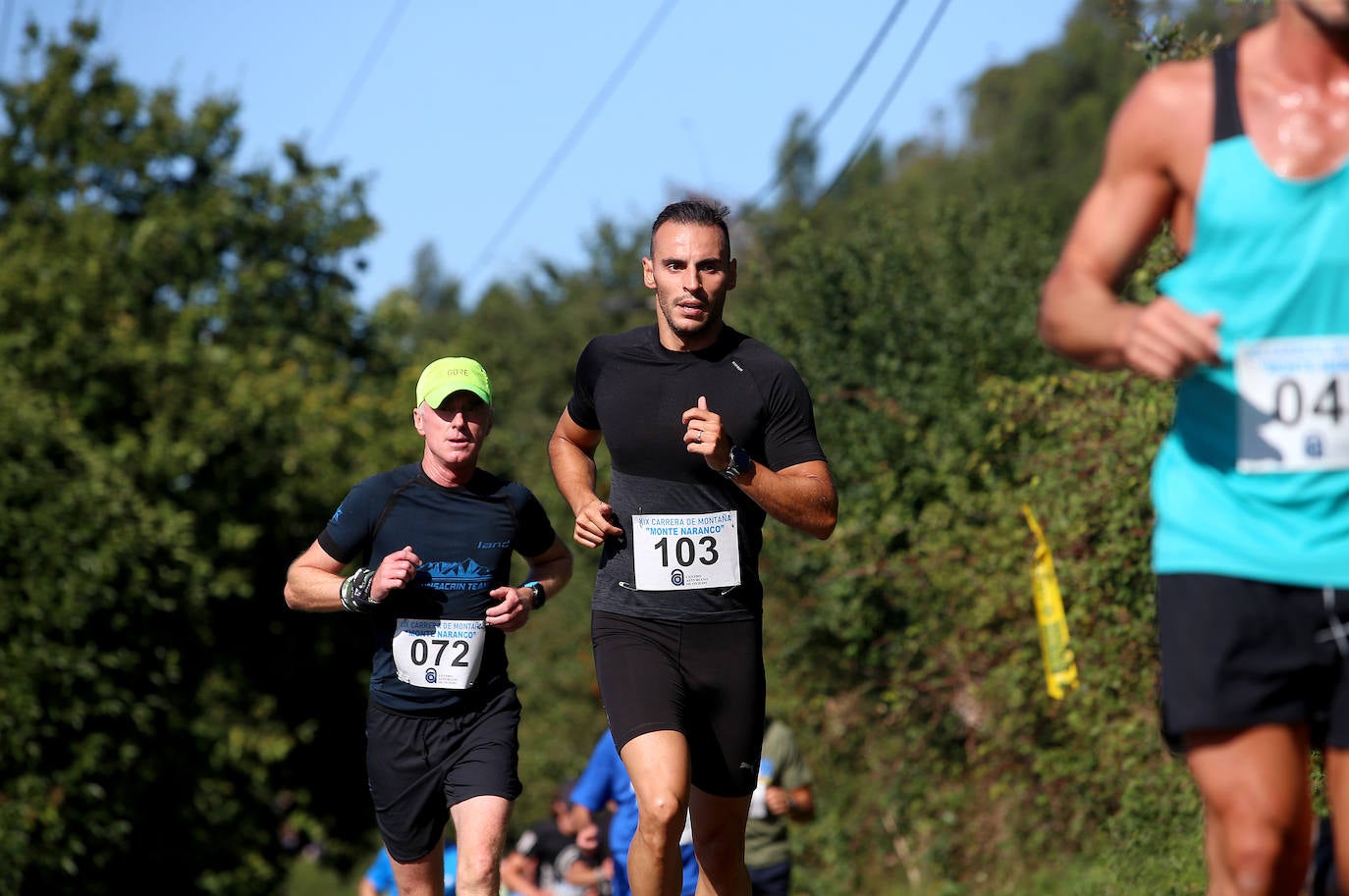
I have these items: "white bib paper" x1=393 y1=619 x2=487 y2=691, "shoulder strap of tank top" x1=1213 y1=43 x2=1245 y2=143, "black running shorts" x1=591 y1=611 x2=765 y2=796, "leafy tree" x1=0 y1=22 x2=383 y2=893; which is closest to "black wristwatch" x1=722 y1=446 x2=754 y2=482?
"black running shorts" x1=591 y1=611 x2=765 y2=796

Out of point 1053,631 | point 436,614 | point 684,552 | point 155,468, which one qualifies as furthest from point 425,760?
point 155,468

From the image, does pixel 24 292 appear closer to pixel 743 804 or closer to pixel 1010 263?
pixel 1010 263

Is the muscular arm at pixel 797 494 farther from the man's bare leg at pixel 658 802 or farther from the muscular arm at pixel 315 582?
the muscular arm at pixel 315 582

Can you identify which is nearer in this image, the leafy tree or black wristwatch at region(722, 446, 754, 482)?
black wristwatch at region(722, 446, 754, 482)

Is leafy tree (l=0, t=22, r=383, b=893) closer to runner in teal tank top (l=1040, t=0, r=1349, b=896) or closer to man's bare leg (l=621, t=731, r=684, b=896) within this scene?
man's bare leg (l=621, t=731, r=684, b=896)

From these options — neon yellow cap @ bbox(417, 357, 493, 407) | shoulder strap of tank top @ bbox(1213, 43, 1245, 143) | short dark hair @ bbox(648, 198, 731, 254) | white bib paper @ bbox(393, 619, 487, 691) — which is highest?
short dark hair @ bbox(648, 198, 731, 254)

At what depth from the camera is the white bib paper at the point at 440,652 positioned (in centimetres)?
624

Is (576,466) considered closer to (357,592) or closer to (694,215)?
(357,592)

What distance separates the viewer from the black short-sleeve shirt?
5789 millimetres

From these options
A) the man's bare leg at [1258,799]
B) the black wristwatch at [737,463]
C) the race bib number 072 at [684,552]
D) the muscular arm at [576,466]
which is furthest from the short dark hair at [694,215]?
the man's bare leg at [1258,799]

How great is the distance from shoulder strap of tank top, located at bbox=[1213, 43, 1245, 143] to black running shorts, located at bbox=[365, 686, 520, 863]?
12.8 feet

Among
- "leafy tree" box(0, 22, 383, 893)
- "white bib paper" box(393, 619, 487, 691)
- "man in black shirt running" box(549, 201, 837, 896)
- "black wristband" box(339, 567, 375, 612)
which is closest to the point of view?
"man in black shirt running" box(549, 201, 837, 896)

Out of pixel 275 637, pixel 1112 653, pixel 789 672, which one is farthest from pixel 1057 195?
pixel 1112 653

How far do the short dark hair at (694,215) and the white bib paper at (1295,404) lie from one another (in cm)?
291
